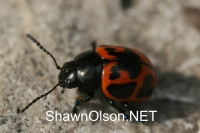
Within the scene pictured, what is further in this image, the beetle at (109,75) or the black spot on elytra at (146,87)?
the black spot on elytra at (146,87)

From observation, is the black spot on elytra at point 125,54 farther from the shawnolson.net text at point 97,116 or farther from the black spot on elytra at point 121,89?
the shawnolson.net text at point 97,116

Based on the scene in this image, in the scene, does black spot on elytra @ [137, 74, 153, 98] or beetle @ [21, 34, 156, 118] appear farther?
black spot on elytra @ [137, 74, 153, 98]

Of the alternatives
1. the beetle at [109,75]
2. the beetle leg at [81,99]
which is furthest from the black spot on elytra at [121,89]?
the beetle leg at [81,99]

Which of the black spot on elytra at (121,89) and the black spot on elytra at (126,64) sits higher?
the black spot on elytra at (126,64)

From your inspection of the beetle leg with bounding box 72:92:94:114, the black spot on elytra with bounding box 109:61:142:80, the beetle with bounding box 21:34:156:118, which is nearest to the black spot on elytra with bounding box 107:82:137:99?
the beetle with bounding box 21:34:156:118

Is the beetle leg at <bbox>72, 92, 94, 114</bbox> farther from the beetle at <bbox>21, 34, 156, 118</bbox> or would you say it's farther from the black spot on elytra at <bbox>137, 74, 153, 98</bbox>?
the black spot on elytra at <bbox>137, 74, 153, 98</bbox>

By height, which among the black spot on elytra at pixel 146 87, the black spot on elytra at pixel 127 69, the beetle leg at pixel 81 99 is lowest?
the beetle leg at pixel 81 99

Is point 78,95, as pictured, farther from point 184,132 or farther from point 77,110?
point 184,132

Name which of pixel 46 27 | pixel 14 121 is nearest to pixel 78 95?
pixel 14 121
